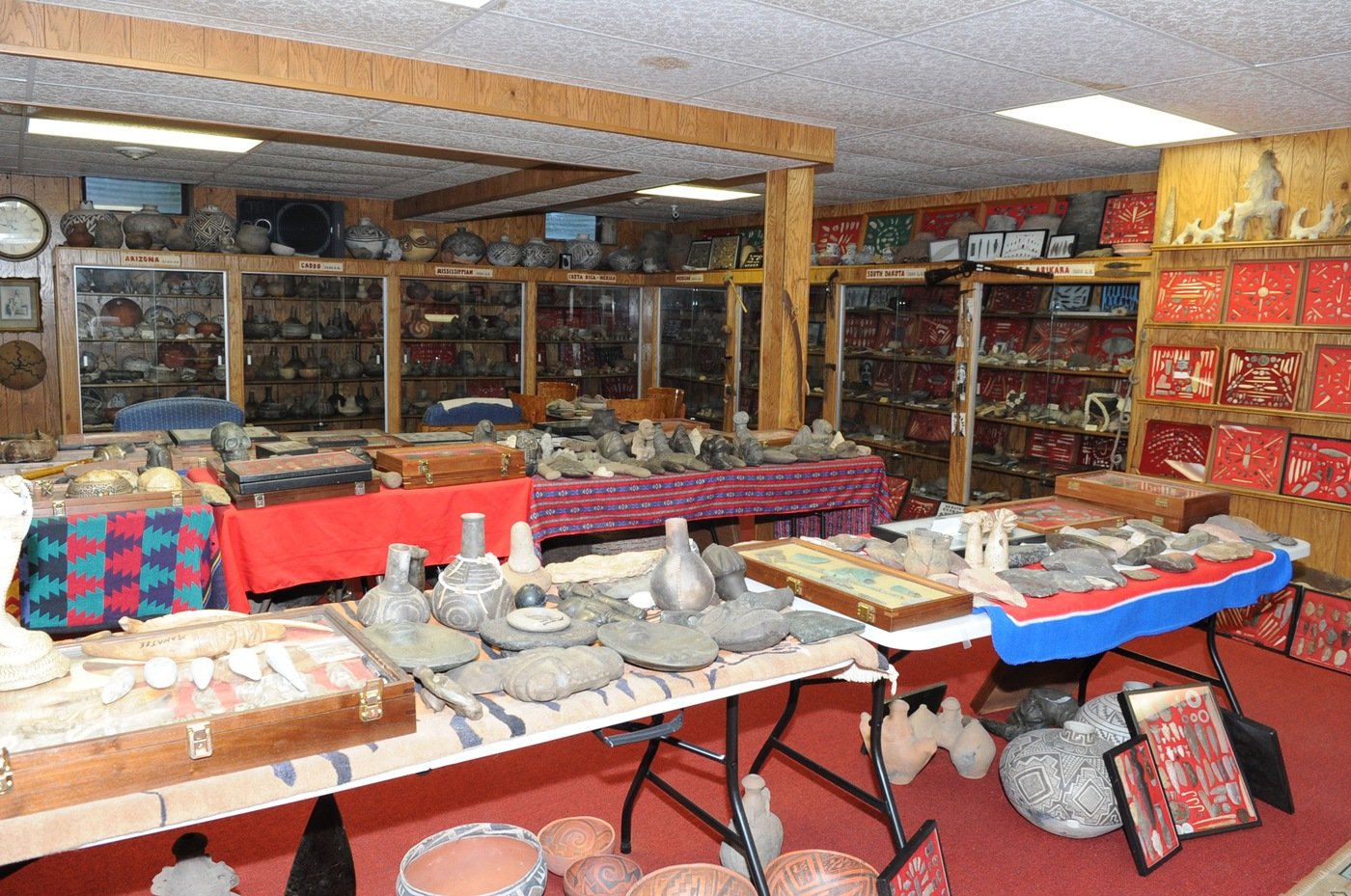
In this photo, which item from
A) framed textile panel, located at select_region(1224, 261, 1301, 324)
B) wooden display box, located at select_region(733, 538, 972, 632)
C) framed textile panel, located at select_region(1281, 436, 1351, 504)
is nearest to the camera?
wooden display box, located at select_region(733, 538, 972, 632)

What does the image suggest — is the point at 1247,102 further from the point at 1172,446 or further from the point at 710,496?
the point at 710,496

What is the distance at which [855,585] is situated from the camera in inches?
104

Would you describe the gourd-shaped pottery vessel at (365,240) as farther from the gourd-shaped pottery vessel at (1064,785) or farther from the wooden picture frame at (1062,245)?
the gourd-shaped pottery vessel at (1064,785)

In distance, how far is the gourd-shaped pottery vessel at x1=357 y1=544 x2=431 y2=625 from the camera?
2.23m

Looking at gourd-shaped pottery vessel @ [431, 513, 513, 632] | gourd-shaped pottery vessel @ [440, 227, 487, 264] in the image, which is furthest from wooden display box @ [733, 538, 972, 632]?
gourd-shaped pottery vessel @ [440, 227, 487, 264]

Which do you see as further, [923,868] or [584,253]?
[584,253]

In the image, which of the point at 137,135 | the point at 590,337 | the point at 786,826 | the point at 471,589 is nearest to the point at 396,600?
the point at 471,589

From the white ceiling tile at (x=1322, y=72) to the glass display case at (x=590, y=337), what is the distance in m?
6.25

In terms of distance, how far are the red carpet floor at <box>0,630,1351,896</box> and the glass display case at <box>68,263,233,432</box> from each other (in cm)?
521

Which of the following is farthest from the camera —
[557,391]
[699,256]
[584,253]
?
[699,256]

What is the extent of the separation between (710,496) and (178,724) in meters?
3.39

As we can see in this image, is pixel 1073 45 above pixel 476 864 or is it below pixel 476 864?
above

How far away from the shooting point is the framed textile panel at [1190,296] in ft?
17.4

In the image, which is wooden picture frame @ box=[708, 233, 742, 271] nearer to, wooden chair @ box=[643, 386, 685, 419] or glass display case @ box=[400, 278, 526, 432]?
glass display case @ box=[400, 278, 526, 432]
